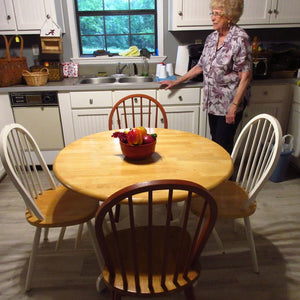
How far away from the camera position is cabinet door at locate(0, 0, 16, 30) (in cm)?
271

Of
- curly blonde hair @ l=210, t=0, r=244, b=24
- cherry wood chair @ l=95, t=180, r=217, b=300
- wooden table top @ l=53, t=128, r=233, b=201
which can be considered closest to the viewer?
cherry wood chair @ l=95, t=180, r=217, b=300

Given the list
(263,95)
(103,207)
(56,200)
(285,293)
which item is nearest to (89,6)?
(263,95)

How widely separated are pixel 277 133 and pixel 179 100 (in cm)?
145

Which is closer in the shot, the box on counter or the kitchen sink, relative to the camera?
the box on counter

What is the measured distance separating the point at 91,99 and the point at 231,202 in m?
1.72

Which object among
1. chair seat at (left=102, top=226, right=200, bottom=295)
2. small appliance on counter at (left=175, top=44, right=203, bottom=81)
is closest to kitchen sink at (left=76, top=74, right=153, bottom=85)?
→ small appliance on counter at (left=175, top=44, right=203, bottom=81)

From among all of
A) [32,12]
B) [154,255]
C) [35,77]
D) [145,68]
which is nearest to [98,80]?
[145,68]

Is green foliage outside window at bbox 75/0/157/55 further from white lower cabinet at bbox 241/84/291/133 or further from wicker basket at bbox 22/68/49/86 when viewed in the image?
white lower cabinet at bbox 241/84/291/133

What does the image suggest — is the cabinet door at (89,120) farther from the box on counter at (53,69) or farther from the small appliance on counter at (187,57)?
the small appliance on counter at (187,57)

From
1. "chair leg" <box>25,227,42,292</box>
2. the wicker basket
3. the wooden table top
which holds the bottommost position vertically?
"chair leg" <box>25,227,42,292</box>

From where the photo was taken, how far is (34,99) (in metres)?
2.72

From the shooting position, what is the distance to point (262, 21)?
285cm

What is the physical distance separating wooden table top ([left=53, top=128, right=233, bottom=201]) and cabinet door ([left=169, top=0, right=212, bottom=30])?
1609mm

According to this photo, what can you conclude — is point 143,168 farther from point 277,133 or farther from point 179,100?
point 179,100
